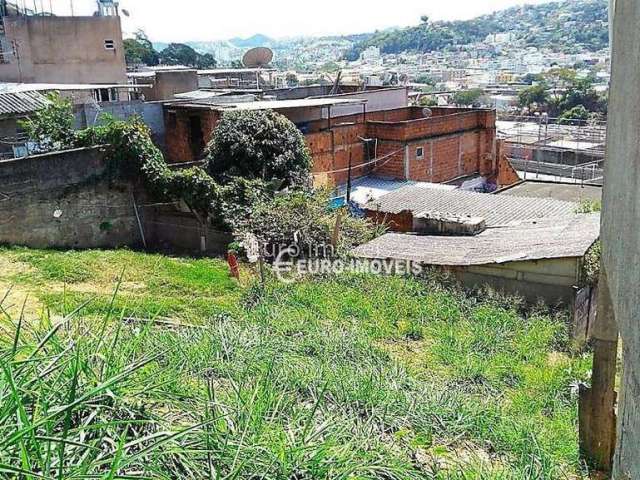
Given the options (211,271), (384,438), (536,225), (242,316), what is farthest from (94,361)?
(536,225)

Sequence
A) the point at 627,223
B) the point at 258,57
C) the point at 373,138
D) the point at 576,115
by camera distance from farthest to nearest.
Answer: the point at 576,115 < the point at 258,57 < the point at 373,138 < the point at 627,223

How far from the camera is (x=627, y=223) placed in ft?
9.43

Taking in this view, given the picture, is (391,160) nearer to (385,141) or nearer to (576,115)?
(385,141)

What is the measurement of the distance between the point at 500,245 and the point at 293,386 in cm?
777

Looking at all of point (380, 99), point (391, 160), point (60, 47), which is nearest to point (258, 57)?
point (380, 99)

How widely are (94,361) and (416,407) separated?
8.65 ft

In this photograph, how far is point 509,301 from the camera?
417 inches

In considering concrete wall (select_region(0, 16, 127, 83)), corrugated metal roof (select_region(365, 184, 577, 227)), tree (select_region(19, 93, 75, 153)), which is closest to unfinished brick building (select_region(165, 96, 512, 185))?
corrugated metal roof (select_region(365, 184, 577, 227))

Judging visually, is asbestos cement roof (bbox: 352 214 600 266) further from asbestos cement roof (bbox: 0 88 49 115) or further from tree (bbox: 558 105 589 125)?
tree (bbox: 558 105 589 125)

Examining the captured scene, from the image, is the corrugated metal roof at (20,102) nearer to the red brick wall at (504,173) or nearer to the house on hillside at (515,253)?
the house on hillside at (515,253)

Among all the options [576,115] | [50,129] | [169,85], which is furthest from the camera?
[576,115]

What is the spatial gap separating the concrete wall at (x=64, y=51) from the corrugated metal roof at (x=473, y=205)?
15.7 m

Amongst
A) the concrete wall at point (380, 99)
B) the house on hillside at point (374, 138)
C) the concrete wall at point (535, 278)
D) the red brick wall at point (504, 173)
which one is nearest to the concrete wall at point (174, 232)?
the house on hillside at point (374, 138)

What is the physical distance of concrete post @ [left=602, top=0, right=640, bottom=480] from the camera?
2480mm
